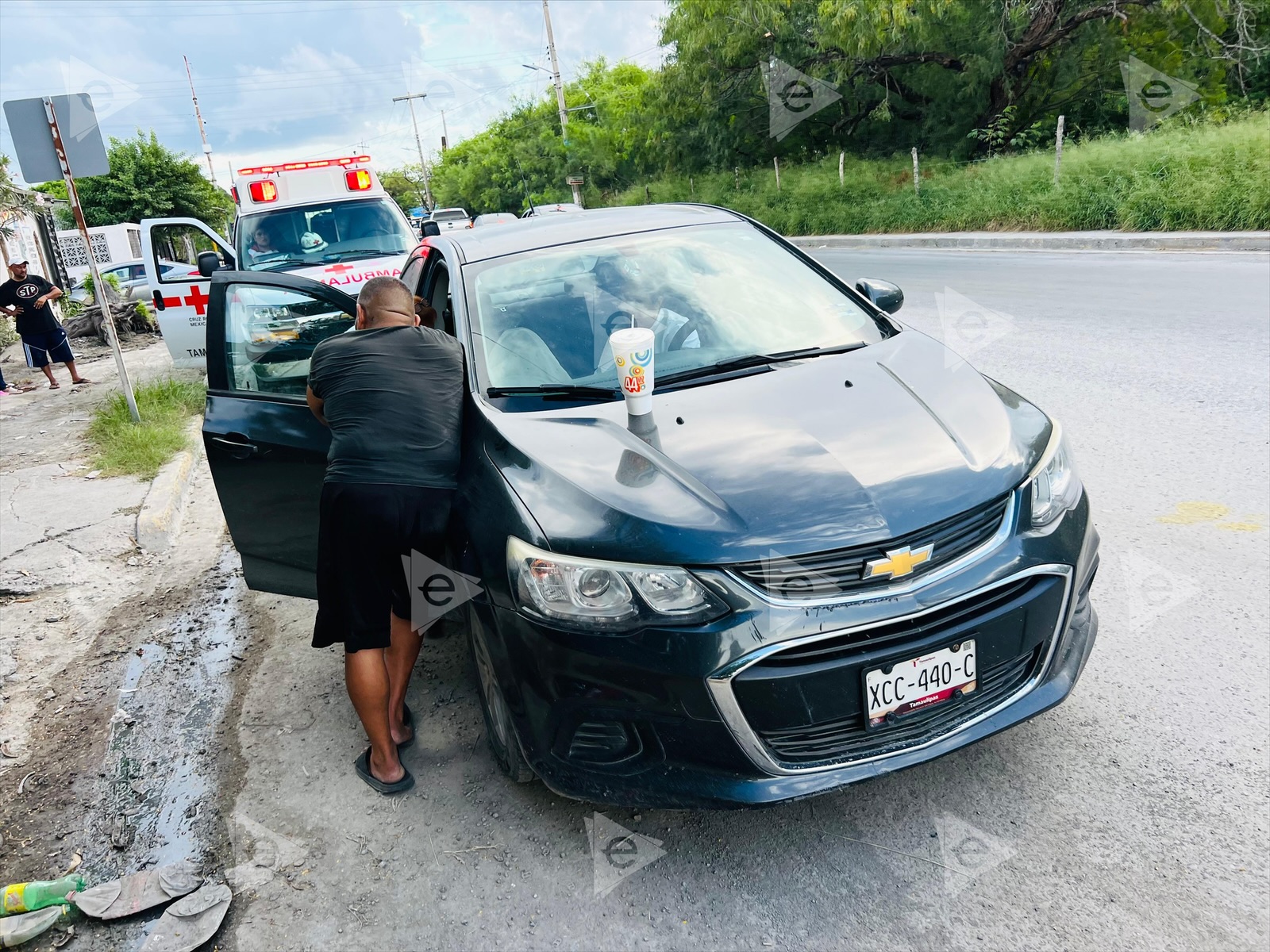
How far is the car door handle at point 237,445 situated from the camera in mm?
3635

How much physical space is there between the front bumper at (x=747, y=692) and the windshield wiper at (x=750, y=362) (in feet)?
3.33

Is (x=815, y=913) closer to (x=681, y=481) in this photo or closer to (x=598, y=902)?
(x=598, y=902)

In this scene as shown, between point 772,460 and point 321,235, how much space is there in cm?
913

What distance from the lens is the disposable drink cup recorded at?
2.64m

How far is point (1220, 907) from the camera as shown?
2109mm

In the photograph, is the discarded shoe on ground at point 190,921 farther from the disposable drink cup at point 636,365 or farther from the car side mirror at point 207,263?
the car side mirror at point 207,263

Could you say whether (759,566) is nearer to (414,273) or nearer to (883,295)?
(883,295)

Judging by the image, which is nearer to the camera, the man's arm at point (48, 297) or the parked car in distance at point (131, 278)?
the man's arm at point (48, 297)

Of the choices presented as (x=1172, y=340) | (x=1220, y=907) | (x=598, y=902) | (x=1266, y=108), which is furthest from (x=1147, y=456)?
(x=1266, y=108)

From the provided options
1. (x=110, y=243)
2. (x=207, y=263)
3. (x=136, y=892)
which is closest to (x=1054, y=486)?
(x=136, y=892)

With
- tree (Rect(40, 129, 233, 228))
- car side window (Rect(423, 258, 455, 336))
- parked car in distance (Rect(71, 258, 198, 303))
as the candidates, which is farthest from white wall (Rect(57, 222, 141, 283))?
car side window (Rect(423, 258, 455, 336))

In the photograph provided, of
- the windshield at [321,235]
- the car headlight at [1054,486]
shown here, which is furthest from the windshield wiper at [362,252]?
the car headlight at [1054,486]

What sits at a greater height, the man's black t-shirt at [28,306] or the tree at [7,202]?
the tree at [7,202]

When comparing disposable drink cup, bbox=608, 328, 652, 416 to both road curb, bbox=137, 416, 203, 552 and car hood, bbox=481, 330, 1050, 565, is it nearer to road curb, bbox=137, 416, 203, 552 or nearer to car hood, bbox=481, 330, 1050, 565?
car hood, bbox=481, 330, 1050, 565
